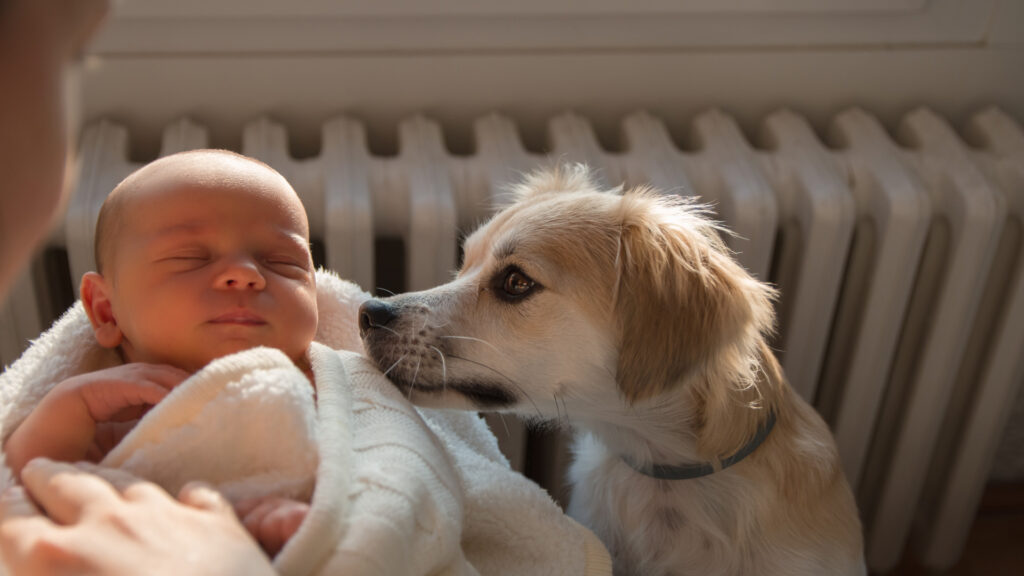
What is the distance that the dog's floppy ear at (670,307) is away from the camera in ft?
2.96

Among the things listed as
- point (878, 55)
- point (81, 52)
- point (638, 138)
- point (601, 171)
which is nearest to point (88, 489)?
point (81, 52)

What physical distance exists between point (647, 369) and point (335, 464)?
342 mm

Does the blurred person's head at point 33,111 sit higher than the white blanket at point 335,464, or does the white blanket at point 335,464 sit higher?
the blurred person's head at point 33,111

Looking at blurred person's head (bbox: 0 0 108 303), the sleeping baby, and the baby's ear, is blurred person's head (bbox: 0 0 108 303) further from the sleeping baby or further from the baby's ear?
the baby's ear

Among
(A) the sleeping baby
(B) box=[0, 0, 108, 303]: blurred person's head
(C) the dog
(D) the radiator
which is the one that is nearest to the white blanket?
(A) the sleeping baby

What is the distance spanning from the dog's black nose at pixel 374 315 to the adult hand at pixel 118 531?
30 centimetres

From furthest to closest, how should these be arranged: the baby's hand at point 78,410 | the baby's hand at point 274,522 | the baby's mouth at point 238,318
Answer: the baby's mouth at point 238,318, the baby's hand at point 78,410, the baby's hand at point 274,522

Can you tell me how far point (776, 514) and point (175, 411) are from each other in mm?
642

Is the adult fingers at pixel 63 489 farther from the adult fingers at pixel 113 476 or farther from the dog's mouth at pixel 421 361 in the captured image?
the dog's mouth at pixel 421 361

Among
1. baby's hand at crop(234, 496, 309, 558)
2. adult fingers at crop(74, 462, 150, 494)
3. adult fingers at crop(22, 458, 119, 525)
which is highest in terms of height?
adult fingers at crop(22, 458, 119, 525)

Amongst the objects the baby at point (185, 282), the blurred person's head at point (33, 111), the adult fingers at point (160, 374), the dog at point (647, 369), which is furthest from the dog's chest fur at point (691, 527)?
the blurred person's head at point (33, 111)

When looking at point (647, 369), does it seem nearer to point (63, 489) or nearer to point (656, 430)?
point (656, 430)

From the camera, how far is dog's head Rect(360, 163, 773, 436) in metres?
0.91

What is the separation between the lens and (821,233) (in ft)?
4.36
